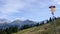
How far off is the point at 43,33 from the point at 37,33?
9.07 meters

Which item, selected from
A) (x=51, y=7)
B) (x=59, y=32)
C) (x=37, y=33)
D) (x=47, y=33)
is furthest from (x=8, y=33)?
(x=51, y=7)

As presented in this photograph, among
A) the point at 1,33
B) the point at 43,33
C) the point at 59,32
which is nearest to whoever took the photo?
the point at 59,32

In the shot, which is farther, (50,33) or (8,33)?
(8,33)

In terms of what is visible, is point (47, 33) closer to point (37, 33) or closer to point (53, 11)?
point (37, 33)

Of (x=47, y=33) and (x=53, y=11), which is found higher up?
(x=53, y=11)

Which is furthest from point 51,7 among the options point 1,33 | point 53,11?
point 1,33

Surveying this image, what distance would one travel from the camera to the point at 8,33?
649 ft

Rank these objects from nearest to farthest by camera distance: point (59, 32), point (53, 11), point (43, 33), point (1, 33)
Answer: point (53, 11) < point (59, 32) < point (43, 33) < point (1, 33)

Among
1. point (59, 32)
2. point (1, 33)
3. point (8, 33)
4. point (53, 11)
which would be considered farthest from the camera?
point (8, 33)

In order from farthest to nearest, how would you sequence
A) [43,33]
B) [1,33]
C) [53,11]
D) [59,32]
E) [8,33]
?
[8,33], [1,33], [43,33], [59,32], [53,11]

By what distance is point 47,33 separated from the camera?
16200cm

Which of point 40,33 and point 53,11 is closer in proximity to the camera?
point 53,11

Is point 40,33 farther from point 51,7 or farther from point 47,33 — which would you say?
point 51,7

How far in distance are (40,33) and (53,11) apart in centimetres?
13709
